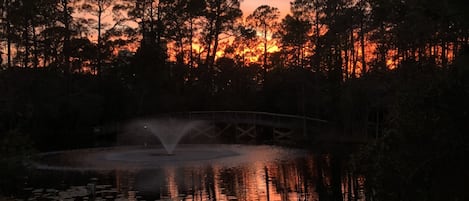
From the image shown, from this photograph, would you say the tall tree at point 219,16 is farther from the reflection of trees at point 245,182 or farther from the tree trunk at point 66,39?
the reflection of trees at point 245,182

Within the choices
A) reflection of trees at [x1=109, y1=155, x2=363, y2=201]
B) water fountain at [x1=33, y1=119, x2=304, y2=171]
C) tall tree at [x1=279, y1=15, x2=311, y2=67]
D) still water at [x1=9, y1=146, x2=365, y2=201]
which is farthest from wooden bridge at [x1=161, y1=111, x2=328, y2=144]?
reflection of trees at [x1=109, y1=155, x2=363, y2=201]

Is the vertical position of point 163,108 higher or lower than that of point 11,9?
lower

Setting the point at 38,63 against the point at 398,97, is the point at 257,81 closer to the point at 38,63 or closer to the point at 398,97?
the point at 38,63

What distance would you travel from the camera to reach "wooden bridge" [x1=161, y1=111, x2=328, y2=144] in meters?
41.9

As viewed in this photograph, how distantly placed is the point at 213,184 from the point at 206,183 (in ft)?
1.08

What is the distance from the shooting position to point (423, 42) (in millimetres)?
30422

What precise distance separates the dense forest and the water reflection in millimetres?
7489

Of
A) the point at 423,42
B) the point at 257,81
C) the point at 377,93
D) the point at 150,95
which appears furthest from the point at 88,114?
the point at 423,42

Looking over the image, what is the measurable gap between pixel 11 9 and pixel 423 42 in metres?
32.3

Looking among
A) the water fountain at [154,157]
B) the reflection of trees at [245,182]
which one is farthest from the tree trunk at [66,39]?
the reflection of trees at [245,182]

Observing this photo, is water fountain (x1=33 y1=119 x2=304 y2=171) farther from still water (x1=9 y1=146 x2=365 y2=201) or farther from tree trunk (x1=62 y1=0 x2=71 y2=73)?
tree trunk (x1=62 y1=0 x2=71 y2=73)

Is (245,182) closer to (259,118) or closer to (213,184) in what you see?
(213,184)

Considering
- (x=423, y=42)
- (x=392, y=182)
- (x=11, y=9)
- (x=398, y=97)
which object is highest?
(x=11, y=9)

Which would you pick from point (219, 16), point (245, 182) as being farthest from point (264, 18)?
point (245, 182)
